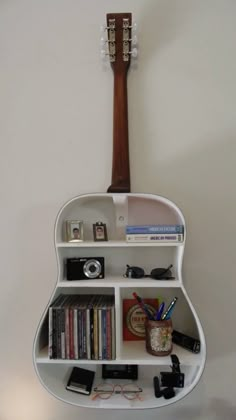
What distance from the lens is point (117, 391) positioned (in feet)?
3.35

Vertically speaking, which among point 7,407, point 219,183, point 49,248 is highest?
point 219,183

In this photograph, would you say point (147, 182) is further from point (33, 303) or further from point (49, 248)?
point (33, 303)

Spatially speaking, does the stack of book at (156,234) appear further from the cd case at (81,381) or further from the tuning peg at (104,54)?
the tuning peg at (104,54)

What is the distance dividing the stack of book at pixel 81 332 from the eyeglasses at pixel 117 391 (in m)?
0.18

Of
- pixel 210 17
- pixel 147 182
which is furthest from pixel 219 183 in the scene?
pixel 210 17

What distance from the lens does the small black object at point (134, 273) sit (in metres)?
1.02

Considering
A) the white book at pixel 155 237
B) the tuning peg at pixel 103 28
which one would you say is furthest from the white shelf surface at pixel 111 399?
the tuning peg at pixel 103 28

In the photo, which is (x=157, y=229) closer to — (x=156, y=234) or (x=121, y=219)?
(x=156, y=234)

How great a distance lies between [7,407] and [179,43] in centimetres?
166

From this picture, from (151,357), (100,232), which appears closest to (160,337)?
(151,357)

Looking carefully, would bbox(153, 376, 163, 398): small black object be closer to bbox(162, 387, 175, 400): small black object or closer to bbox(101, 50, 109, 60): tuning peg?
bbox(162, 387, 175, 400): small black object

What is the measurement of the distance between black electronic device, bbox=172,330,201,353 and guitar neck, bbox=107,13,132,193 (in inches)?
22.5

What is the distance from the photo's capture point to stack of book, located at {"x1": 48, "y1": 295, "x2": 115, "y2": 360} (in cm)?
94

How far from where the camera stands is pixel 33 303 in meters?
1.13
